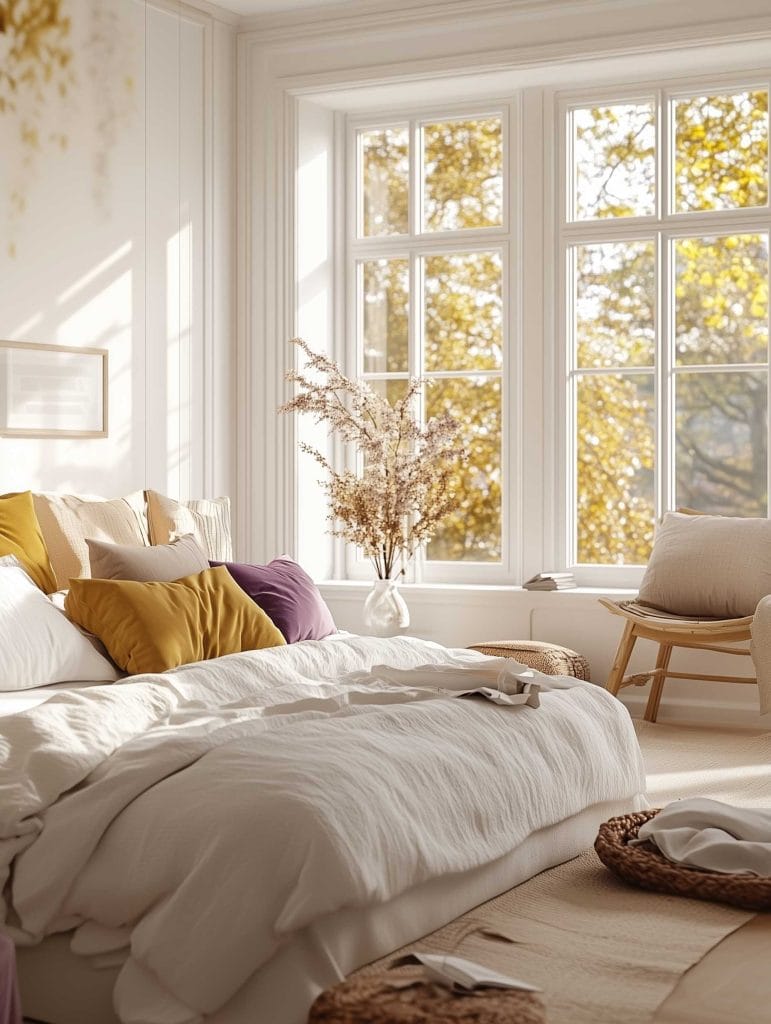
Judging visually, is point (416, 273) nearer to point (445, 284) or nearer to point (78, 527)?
point (445, 284)

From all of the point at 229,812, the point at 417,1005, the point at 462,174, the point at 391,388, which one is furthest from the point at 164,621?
the point at 462,174

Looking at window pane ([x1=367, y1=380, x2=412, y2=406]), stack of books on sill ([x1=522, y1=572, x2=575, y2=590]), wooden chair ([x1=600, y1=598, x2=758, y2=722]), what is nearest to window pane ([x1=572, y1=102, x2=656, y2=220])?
window pane ([x1=367, y1=380, x2=412, y2=406])

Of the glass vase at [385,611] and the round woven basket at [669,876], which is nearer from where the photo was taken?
the round woven basket at [669,876]

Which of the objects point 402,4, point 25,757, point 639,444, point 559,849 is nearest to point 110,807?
point 25,757

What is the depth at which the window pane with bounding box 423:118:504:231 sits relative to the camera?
629cm

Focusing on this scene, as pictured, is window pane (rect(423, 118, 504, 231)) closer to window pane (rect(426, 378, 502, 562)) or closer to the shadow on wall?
window pane (rect(426, 378, 502, 562))

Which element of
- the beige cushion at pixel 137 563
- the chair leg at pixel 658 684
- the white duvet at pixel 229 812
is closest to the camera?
the white duvet at pixel 229 812

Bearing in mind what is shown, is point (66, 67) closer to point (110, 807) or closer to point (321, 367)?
point (321, 367)

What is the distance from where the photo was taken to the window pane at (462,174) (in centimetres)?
629

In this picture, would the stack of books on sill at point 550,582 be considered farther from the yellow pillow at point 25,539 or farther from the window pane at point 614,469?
the yellow pillow at point 25,539

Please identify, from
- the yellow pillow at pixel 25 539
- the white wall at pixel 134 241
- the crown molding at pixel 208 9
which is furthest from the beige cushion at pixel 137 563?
the crown molding at pixel 208 9

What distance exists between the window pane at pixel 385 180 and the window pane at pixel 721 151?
130 cm

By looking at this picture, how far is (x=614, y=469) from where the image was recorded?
20.0 feet

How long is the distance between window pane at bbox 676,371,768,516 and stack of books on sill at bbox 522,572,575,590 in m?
0.63
